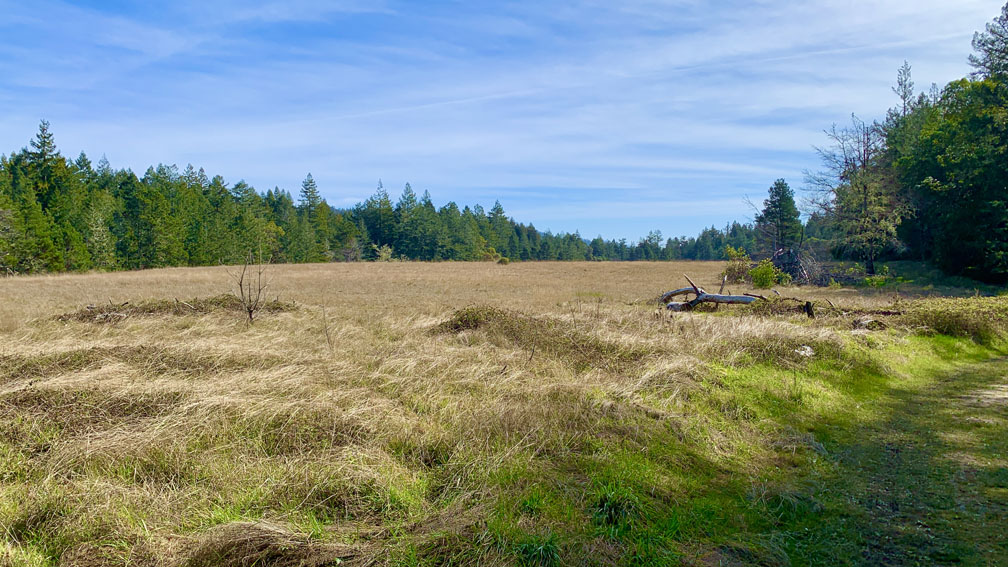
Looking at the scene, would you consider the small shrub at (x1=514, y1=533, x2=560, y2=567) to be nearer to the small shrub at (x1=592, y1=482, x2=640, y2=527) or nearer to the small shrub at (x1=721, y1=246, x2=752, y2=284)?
the small shrub at (x1=592, y1=482, x2=640, y2=527)

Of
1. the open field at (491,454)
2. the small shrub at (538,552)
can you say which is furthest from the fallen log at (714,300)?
the small shrub at (538,552)

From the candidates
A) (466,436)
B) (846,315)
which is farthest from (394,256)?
(466,436)

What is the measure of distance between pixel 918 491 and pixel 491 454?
144 inches

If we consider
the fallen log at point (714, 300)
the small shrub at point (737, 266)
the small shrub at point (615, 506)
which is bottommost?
the small shrub at point (615, 506)

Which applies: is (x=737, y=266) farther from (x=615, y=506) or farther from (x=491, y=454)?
(x=615, y=506)

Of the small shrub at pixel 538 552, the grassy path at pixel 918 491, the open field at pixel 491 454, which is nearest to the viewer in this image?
the small shrub at pixel 538 552

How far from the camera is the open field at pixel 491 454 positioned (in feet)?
11.2

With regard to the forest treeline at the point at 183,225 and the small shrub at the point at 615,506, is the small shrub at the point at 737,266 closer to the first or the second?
the forest treeline at the point at 183,225

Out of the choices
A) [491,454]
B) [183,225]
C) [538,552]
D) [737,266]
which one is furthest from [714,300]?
[183,225]

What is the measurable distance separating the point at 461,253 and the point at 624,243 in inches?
3214

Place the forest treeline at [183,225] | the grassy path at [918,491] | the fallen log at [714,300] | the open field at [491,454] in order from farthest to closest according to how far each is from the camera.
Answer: the forest treeline at [183,225]
the fallen log at [714,300]
the grassy path at [918,491]
the open field at [491,454]

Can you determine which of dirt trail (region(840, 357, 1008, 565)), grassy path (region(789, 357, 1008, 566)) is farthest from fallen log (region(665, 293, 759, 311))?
grassy path (region(789, 357, 1008, 566))

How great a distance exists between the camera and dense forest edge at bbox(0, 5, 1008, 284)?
86.3ft

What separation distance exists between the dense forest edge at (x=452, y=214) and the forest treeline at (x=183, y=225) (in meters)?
0.17
